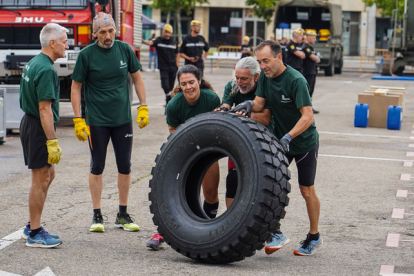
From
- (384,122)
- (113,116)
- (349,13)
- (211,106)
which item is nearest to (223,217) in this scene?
(211,106)

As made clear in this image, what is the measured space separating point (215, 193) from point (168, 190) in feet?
2.26

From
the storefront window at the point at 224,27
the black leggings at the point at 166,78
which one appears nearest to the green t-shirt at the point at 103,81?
the black leggings at the point at 166,78

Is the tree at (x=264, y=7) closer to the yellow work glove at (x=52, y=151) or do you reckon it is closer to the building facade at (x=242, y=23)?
the building facade at (x=242, y=23)

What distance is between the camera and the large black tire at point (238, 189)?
5.05 m

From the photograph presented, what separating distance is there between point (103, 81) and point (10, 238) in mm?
1528

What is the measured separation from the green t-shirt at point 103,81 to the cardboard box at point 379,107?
906cm

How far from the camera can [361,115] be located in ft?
46.8

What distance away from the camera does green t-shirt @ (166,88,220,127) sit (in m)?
5.98

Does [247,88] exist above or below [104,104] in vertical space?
above

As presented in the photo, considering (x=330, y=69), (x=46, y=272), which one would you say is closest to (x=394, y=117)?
(x=46, y=272)

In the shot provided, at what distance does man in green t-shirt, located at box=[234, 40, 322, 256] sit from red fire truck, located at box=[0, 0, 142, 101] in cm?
732

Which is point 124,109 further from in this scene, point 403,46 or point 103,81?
point 403,46

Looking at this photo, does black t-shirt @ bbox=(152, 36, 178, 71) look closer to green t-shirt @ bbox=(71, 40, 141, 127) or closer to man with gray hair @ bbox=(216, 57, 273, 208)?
green t-shirt @ bbox=(71, 40, 141, 127)

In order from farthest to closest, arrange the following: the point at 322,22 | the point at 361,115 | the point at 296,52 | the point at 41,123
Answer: the point at 322,22 < the point at 296,52 < the point at 361,115 < the point at 41,123
